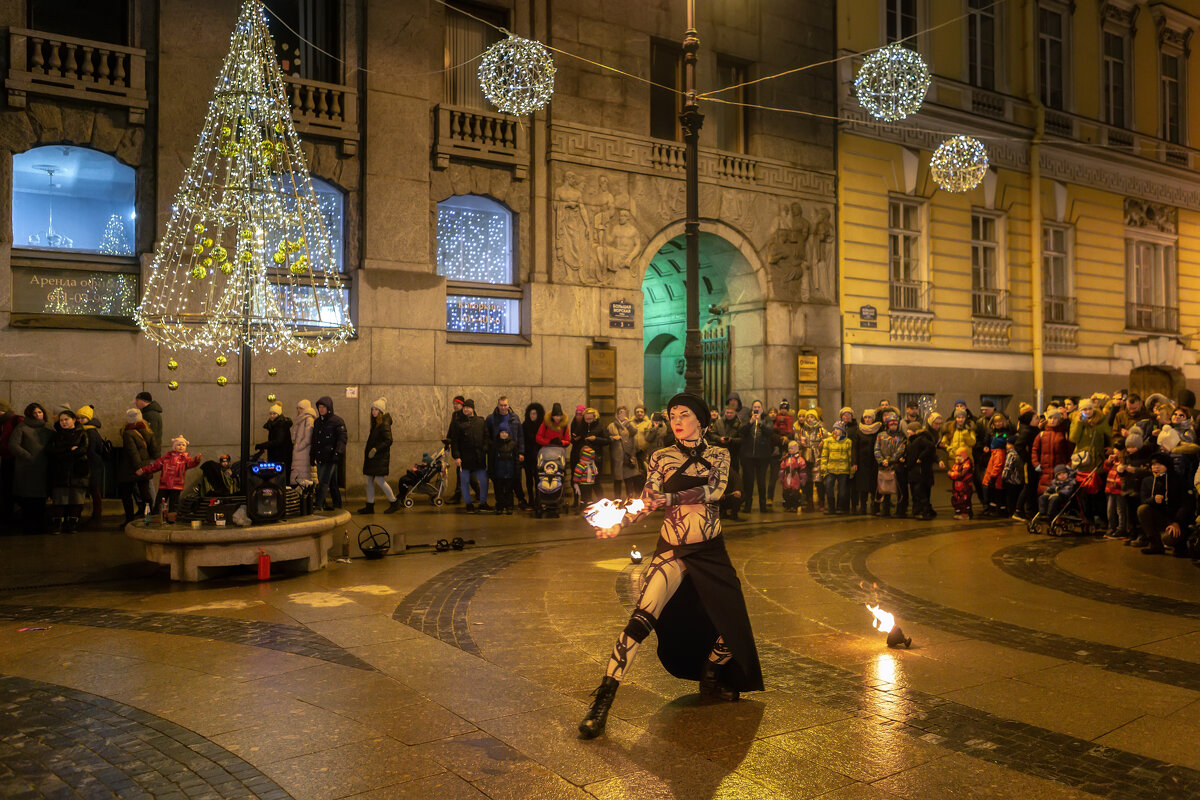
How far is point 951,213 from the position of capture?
2338 cm

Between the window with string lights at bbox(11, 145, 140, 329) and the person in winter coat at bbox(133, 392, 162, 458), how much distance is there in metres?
1.41

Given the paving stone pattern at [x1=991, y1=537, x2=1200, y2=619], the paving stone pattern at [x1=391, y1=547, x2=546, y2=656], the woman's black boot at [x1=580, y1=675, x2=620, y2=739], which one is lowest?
the paving stone pattern at [x1=991, y1=537, x2=1200, y2=619]

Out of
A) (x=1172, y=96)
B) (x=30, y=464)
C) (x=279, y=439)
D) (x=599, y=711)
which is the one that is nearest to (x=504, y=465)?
(x=279, y=439)

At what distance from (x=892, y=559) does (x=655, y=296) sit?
41.6ft

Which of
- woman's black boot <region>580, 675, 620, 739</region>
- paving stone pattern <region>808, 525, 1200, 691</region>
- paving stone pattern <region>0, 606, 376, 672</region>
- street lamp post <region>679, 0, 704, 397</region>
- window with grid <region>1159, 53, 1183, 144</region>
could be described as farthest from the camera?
window with grid <region>1159, 53, 1183, 144</region>

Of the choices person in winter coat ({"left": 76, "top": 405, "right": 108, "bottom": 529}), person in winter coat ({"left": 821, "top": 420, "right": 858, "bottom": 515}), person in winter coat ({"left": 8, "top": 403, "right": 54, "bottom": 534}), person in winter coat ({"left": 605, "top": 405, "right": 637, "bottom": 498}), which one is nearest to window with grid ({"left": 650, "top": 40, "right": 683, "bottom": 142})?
person in winter coat ({"left": 605, "top": 405, "right": 637, "bottom": 498})

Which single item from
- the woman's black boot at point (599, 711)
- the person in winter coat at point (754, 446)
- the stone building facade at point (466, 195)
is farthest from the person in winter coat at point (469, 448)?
the woman's black boot at point (599, 711)

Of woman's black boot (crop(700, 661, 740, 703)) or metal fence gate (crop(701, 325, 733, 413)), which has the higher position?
metal fence gate (crop(701, 325, 733, 413))

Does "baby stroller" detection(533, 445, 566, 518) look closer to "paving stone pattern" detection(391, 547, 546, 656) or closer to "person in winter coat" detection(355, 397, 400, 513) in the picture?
"person in winter coat" detection(355, 397, 400, 513)

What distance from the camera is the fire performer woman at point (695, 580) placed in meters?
5.38

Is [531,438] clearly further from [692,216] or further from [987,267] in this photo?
[987,267]

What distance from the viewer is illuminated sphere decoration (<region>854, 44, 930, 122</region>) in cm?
1584

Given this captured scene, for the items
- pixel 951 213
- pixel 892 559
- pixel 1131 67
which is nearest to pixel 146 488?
pixel 892 559

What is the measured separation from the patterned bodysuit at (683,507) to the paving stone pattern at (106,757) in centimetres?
211
